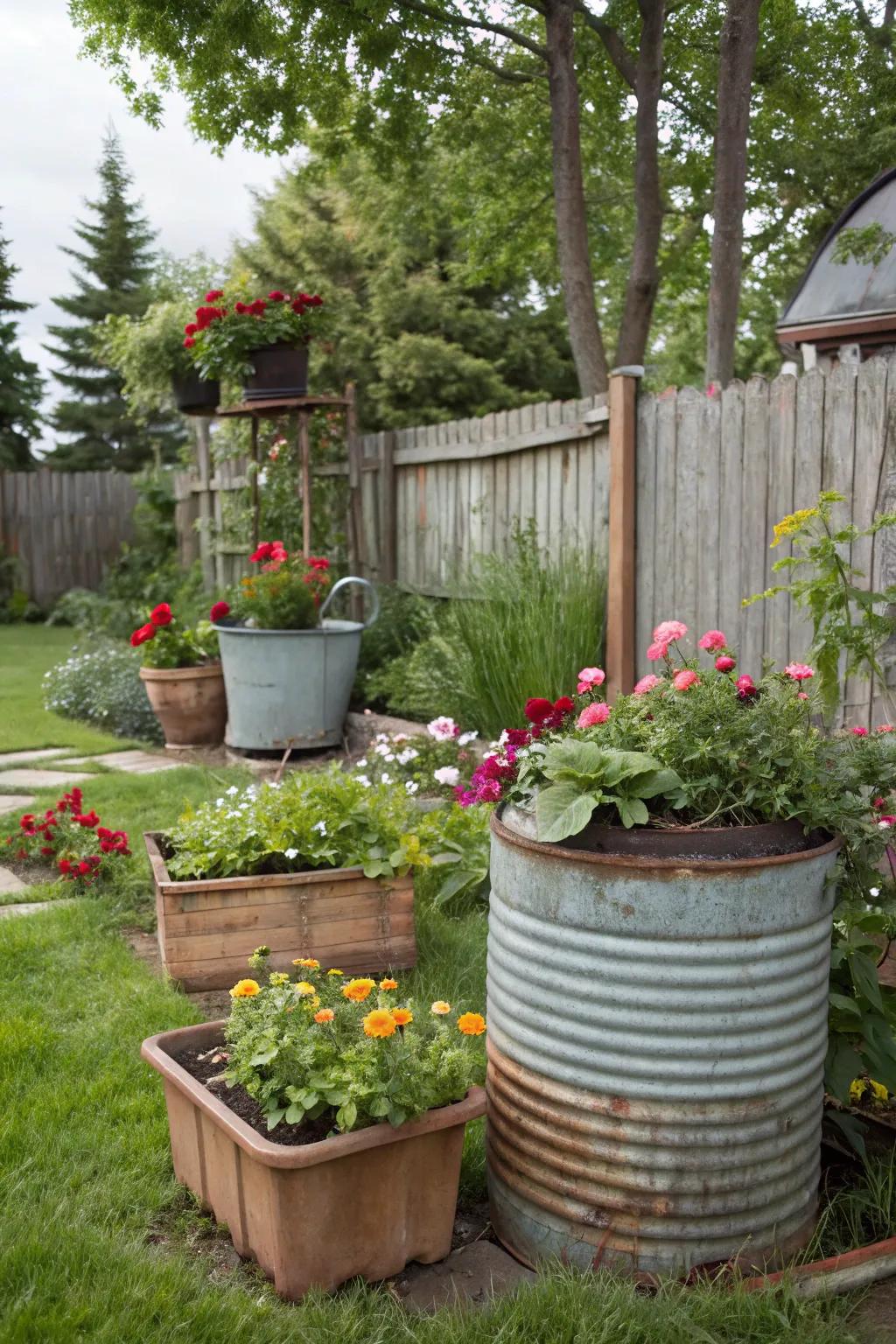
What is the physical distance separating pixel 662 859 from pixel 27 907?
102 inches

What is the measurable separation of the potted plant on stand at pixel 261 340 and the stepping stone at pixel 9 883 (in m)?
3.77

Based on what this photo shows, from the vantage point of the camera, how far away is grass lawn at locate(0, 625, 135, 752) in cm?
657

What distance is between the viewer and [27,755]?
6246 millimetres

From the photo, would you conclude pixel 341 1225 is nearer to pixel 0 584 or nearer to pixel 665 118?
pixel 665 118

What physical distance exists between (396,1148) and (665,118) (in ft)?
31.1

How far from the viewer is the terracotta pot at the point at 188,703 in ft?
21.7

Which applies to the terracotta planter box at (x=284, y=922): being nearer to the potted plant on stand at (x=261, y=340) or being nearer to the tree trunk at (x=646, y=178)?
the potted plant on stand at (x=261, y=340)

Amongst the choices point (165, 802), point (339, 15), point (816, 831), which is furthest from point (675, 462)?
point (339, 15)

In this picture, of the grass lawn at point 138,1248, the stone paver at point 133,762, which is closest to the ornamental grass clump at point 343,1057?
the grass lawn at point 138,1248

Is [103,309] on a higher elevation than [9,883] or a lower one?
higher

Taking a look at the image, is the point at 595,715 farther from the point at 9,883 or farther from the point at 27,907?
the point at 9,883

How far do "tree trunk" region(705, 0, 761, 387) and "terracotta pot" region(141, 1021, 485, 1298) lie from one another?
5048mm

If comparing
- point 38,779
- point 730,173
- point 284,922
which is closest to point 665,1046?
point 284,922

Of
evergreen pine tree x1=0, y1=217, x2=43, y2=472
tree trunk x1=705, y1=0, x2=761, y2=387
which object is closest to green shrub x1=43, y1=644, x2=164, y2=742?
tree trunk x1=705, y1=0, x2=761, y2=387
